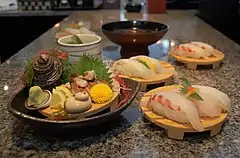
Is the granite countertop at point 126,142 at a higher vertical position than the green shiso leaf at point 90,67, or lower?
lower

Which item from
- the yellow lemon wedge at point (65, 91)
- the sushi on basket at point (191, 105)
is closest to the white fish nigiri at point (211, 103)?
the sushi on basket at point (191, 105)

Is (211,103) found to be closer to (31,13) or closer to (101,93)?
(101,93)

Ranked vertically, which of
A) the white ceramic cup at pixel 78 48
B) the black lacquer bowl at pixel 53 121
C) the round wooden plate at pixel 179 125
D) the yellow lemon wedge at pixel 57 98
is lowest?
the round wooden plate at pixel 179 125

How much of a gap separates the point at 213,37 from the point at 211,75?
2.03 ft

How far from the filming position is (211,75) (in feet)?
3.47

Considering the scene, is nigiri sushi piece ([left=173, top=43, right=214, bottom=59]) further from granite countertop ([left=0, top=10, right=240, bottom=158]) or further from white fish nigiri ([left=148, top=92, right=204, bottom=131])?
white fish nigiri ([left=148, top=92, right=204, bottom=131])

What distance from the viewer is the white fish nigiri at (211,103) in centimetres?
67

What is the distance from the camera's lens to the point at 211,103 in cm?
68

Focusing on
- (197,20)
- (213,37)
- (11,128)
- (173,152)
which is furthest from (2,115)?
(197,20)

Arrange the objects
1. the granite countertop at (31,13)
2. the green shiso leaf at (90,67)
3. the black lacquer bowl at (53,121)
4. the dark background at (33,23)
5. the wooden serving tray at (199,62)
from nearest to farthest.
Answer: the black lacquer bowl at (53,121), the green shiso leaf at (90,67), the wooden serving tray at (199,62), the dark background at (33,23), the granite countertop at (31,13)

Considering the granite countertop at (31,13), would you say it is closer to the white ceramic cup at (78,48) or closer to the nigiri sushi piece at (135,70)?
the white ceramic cup at (78,48)

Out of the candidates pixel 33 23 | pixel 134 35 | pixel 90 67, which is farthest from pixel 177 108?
pixel 33 23

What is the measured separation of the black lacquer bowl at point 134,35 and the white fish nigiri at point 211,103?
0.48m

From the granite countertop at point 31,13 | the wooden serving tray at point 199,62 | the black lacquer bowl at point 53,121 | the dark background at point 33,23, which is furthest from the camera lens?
the granite countertop at point 31,13
